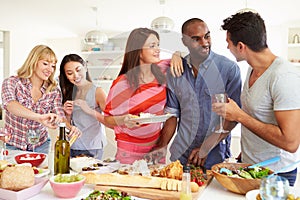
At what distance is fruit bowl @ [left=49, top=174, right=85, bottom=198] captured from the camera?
109 cm

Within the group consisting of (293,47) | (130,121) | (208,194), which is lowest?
(208,194)

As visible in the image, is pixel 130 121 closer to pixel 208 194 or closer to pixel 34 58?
pixel 208 194

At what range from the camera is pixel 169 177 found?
121 centimetres

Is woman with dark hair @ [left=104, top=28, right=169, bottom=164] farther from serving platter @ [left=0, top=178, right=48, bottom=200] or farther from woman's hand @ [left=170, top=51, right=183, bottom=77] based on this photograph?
serving platter @ [left=0, top=178, right=48, bottom=200]

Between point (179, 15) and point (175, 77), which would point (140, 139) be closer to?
point (175, 77)

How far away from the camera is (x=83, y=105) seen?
175 centimetres

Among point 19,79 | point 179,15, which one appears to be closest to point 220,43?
point 179,15

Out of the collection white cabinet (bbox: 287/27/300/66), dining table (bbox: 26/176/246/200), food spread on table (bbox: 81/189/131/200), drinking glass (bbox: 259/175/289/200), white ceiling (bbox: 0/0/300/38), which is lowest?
dining table (bbox: 26/176/246/200)

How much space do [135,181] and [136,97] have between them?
43 centimetres

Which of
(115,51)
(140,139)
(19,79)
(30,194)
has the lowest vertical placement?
→ (30,194)

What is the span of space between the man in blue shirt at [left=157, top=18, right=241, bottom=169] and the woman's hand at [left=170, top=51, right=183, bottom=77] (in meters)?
0.04

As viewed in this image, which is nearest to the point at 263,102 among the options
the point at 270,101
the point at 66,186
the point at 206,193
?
the point at 270,101

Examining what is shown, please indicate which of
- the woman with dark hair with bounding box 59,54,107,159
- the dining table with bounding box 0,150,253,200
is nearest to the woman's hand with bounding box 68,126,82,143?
the woman with dark hair with bounding box 59,54,107,159

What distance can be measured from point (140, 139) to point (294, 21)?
4.06 m
